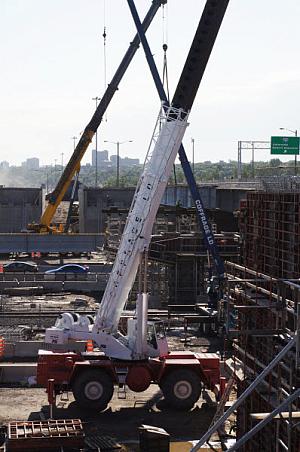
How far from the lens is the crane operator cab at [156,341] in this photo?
85.4ft

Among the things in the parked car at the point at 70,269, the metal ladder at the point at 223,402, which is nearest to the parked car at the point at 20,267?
the parked car at the point at 70,269

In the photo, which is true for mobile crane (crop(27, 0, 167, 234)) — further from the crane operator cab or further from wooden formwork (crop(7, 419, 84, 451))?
wooden formwork (crop(7, 419, 84, 451))

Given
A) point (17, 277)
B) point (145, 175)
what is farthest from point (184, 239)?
point (145, 175)

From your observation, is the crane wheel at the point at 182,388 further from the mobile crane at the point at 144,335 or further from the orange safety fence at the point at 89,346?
the orange safety fence at the point at 89,346

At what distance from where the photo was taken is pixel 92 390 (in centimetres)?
2538

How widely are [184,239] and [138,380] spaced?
20640 millimetres

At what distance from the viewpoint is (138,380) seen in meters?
25.5

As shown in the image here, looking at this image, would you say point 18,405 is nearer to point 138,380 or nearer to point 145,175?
point 138,380

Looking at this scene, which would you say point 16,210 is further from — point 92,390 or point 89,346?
point 92,390

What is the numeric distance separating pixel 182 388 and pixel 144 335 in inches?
70.0

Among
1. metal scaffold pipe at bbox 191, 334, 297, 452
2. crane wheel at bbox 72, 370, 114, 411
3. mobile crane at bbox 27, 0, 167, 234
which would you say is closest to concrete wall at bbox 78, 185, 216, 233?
mobile crane at bbox 27, 0, 167, 234

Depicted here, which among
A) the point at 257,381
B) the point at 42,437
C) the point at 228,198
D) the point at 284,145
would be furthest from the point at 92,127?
the point at 257,381

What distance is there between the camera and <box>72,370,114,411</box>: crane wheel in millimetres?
25297

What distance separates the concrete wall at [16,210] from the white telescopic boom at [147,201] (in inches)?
2317
